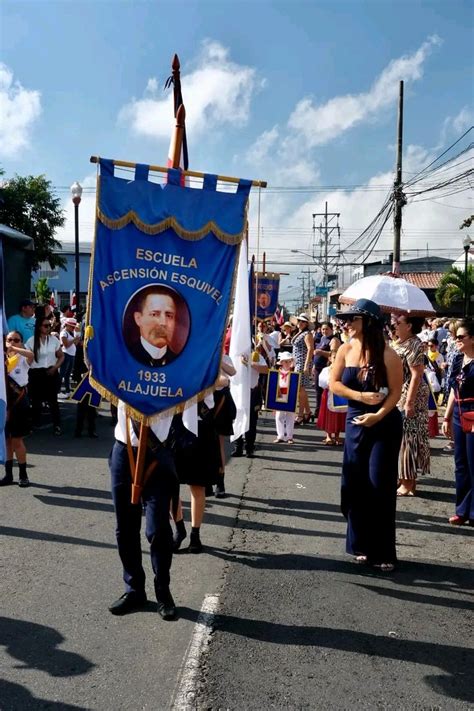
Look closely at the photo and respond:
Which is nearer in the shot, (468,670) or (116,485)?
(468,670)

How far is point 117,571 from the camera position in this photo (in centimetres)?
491

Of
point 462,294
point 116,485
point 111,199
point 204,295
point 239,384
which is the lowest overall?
point 116,485

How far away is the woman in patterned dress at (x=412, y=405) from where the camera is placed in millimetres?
6871

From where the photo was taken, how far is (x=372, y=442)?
16.8ft

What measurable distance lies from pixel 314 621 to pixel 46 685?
5.43 feet

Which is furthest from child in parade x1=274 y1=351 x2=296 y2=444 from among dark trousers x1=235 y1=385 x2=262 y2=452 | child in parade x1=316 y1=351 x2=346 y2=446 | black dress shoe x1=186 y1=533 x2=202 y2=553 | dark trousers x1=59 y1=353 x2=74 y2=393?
dark trousers x1=59 y1=353 x2=74 y2=393

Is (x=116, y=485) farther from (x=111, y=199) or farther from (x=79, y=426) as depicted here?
(x=79, y=426)

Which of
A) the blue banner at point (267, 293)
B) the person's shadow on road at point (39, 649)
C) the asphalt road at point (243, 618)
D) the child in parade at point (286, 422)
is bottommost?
the person's shadow on road at point (39, 649)

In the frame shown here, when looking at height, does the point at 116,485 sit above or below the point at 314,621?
above

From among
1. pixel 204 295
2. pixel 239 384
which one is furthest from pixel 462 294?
pixel 204 295

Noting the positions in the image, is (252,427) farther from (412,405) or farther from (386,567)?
(386,567)

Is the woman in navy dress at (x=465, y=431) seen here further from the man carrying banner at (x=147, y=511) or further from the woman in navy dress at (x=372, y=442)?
the man carrying banner at (x=147, y=511)

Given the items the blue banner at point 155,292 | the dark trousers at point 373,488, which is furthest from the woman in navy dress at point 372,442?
the blue banner at point 155,292

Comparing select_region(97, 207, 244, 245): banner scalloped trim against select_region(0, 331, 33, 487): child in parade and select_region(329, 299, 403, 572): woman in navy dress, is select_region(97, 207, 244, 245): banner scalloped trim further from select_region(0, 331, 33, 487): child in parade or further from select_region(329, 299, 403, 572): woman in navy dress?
select_region(0, 331, 33, 487): child in parade
